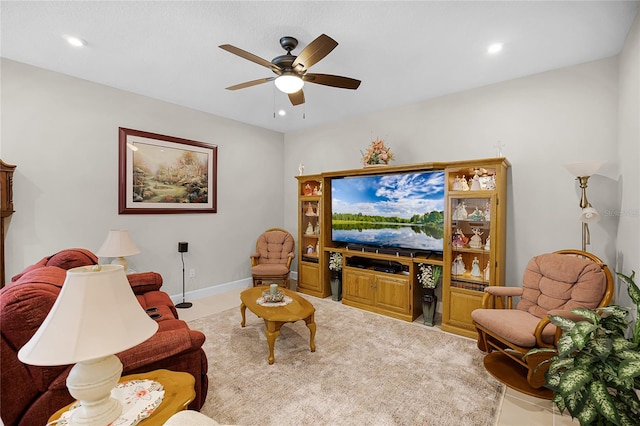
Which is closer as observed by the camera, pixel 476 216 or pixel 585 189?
pixel 585 189

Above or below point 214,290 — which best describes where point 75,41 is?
above

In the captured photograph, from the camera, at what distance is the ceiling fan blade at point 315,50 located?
197cm

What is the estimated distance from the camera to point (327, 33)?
2430mm

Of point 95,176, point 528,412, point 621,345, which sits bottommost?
Answer: point 528,412

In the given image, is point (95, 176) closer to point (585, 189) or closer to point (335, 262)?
point (335, 262)

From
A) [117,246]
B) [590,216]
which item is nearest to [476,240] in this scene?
[590,216]

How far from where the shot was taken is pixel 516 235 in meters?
3.35

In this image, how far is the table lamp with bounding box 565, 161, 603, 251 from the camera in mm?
2578

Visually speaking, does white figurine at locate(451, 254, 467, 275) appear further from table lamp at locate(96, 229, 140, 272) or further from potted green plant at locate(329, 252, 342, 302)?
table lamp at locate(96, 229, 140, 272)

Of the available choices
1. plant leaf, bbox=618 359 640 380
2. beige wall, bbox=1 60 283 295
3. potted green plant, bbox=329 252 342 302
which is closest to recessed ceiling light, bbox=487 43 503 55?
plant leaf, bbox=618 359 640 380

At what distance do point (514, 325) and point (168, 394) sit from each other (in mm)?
2516

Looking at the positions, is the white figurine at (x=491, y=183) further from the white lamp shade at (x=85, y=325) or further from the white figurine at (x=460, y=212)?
the white lamp shade at (x=85, y=325)

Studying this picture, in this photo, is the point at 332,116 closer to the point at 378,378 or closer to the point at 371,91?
the point at 371,91

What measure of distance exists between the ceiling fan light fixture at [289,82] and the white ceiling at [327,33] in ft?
1.17
